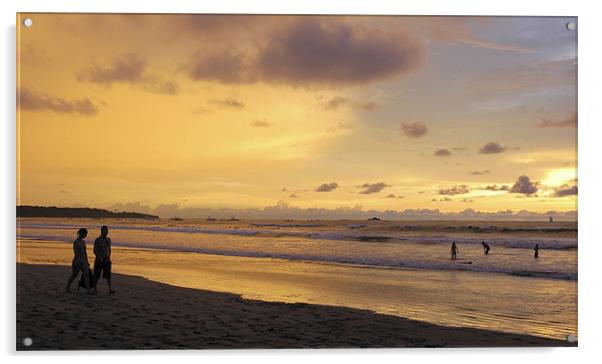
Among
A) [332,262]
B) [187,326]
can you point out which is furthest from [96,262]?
[332,262]

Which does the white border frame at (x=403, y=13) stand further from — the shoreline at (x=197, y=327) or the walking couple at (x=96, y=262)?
the walking couple at (x=96, y=262)

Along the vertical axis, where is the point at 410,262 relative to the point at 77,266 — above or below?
below

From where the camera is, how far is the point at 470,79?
5.31 m

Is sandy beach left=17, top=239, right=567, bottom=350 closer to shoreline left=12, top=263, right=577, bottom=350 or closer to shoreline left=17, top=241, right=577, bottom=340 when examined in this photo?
shoreline left=12, top=263, right=577, bottom=350

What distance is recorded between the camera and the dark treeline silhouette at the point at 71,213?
5.12 m

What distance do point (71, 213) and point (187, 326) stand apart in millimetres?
1483

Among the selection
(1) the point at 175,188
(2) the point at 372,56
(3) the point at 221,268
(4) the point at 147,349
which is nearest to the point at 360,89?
(2) the point at 372,56

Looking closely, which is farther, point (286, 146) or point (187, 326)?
point (286, 146)

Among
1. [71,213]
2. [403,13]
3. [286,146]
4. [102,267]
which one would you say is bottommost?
[102,267]

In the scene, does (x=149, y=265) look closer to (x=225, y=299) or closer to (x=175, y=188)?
(x=225, y=299)

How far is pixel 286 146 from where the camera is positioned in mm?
5559

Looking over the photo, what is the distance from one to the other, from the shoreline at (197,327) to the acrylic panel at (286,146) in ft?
0.06

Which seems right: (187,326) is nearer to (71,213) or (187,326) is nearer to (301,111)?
(71,213)

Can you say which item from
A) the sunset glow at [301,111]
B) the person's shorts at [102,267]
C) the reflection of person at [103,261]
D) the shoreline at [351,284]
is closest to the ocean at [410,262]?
the shoreline at [351,284]
